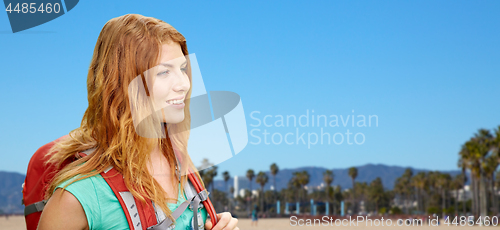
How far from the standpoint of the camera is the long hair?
4.03ft

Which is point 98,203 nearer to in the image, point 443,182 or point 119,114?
point 119,114

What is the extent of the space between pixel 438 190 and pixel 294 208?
139 feet

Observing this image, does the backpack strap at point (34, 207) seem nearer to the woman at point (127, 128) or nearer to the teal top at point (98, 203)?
the woman at point (127, 128)

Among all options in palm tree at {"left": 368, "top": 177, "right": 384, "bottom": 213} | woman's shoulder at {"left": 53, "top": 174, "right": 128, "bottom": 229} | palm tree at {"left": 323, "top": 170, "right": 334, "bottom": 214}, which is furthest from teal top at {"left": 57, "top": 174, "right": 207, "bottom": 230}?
palm tree at {"left": 368, "top": 177, "right": 384, "bottom": 213}

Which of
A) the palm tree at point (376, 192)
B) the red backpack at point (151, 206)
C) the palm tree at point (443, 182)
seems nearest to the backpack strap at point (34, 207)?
the red backpack at point (151, 206)

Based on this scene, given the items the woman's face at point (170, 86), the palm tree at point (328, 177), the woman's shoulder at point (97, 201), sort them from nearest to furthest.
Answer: the woman's shoulder at point (97, 201) → the woman's face at point (170, 86) → the palm tree at point (328, 177)

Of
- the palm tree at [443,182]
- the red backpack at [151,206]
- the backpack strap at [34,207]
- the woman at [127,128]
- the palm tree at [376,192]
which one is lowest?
the palm tree at [376,192]

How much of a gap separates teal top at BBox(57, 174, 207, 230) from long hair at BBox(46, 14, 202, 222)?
24mm

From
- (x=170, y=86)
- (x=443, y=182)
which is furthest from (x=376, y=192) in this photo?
(x=170, y=86)

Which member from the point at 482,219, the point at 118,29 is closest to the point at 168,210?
the point at 118,29

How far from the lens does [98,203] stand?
1.19m

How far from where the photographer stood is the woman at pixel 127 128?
1.18 m

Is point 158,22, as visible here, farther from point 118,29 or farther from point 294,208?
point 294,208

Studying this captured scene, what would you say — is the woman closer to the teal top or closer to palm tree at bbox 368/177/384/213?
the teal top
